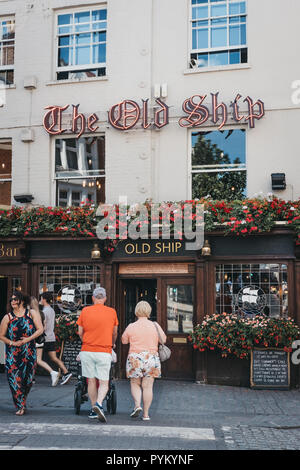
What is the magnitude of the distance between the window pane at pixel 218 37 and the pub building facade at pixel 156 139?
26 mm

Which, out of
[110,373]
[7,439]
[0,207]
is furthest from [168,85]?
[7,439]

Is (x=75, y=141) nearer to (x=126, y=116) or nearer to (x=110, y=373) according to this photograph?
(x=126, y=116)

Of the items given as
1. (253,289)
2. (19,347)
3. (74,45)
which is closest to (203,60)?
(74,45)

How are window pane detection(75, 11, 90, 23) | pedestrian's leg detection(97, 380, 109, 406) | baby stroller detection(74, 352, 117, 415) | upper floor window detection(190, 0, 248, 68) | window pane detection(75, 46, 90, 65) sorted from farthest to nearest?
window pane detection(75, 11, 90, 23) < window pane detection(75, 46, 90, 65) < upper floor window detection(190, 0, 248, 68) < baby stroller detection(74, 352, 117, 415) < pedestrian's leg detection(97, 380, 109, 406)

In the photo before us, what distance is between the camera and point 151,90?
40.4 ft

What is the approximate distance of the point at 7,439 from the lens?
239 inches

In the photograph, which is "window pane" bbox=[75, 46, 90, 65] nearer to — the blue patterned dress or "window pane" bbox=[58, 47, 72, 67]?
"window pane" bbox=[58, 47, 72, 67]

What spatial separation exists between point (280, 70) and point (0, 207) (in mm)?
6997

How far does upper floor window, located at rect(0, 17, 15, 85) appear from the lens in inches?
530

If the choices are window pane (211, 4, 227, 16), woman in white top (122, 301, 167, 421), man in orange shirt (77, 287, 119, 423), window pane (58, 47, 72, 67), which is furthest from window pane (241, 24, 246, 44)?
man in orange shirt (77, 287, 119, 423)

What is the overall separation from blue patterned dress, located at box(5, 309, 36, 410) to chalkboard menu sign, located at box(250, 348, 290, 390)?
4674mm

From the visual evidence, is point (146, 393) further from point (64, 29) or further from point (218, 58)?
point (64, 29)

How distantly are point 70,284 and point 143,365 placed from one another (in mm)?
5185

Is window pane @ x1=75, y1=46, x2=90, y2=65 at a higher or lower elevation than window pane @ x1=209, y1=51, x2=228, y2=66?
higher
